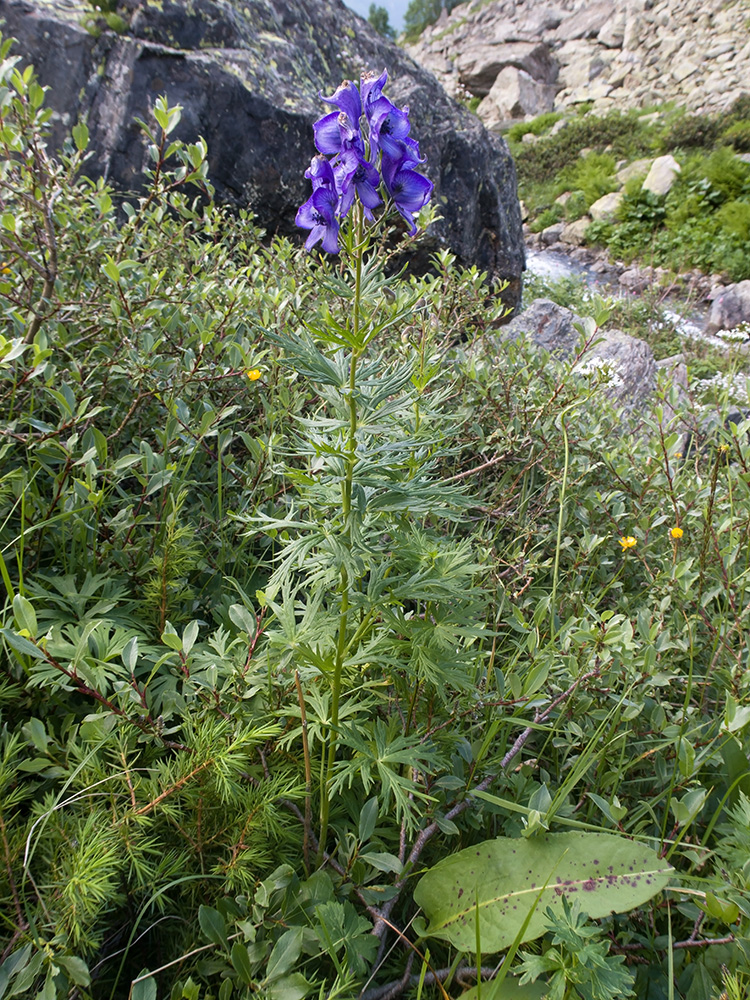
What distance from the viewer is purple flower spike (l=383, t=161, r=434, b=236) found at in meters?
1.11

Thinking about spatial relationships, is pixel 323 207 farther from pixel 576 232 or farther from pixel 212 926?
pixel 576 232

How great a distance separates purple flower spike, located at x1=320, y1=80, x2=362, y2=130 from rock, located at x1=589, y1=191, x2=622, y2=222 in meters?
14.4

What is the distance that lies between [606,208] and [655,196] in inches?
46.8

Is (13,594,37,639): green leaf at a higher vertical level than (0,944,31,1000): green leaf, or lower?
higher

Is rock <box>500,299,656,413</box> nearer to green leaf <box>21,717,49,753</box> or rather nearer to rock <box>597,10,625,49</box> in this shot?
green leaf <box>21,717,49,753</box>

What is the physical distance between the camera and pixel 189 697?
48.8 inches

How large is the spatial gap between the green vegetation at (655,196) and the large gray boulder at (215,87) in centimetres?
847

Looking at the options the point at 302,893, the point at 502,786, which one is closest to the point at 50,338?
the point at 302,893

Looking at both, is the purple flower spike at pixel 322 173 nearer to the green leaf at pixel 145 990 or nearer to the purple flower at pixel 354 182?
the purple flower at pixel 354 182

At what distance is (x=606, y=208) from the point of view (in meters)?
13.5

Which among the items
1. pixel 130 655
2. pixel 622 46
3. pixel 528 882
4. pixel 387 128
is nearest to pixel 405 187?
pixel 387 128

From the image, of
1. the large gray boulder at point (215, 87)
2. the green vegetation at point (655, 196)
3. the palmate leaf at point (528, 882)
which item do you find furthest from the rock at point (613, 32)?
the palmate leaf at point (528, 882)

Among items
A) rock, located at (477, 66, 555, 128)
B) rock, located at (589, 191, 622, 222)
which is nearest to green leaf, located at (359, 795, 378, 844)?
rock, located at (589, 191, 622, 222)

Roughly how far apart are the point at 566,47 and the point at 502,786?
37.8 meters
